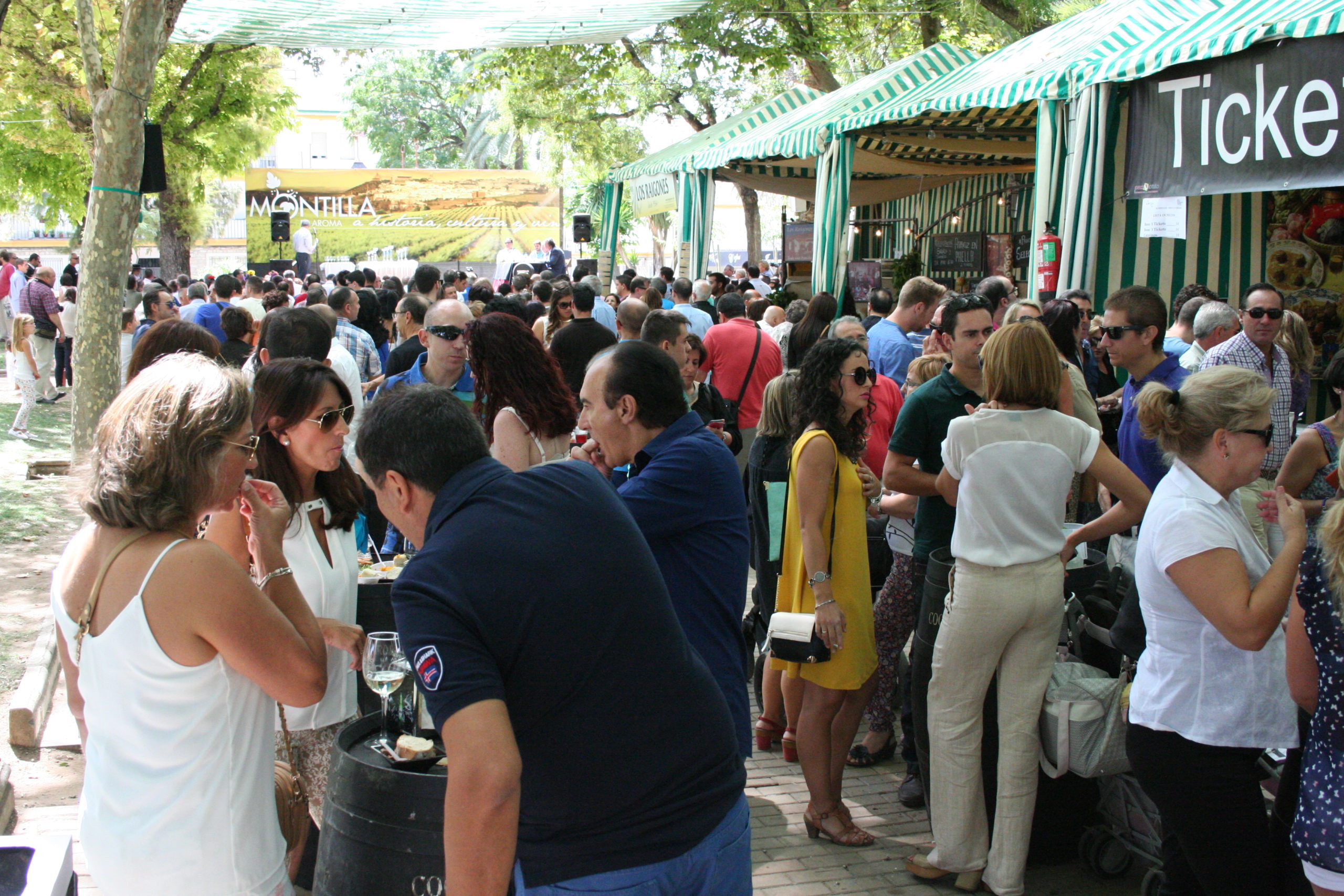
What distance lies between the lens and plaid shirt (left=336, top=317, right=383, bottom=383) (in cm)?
782

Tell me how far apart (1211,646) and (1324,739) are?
438mm

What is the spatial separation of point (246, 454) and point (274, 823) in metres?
0.75

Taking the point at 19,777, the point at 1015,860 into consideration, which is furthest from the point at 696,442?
the point at 19,777

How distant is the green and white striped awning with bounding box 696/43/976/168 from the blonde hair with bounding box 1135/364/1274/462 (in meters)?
7.64

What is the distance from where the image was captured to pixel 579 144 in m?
27.8

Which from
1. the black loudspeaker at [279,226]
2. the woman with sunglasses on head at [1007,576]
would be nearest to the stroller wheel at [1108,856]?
the woman with sunglasses on head at [1007,576]

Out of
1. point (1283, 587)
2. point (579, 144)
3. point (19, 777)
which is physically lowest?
point (19, 777)

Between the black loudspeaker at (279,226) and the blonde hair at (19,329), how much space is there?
14.4 metres

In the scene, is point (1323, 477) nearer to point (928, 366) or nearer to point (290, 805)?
point (928, 366)

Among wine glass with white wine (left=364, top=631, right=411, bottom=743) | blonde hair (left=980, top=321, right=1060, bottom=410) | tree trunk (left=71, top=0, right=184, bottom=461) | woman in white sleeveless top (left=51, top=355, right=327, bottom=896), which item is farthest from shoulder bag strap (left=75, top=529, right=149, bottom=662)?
tree trunk (left=71, top=0, right=184, bottom=461)

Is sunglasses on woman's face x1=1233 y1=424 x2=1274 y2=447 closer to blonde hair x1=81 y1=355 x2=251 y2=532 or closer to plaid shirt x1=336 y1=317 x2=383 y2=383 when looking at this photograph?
blonde hair x1=81 y1=355 x2=251 y2=532

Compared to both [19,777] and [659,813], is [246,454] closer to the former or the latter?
[659,813]

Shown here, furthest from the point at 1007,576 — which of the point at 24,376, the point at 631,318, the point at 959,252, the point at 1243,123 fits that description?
the point at 24,376

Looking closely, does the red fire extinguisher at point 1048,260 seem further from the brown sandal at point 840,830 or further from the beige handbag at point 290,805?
the beige handbag at point 290,805
